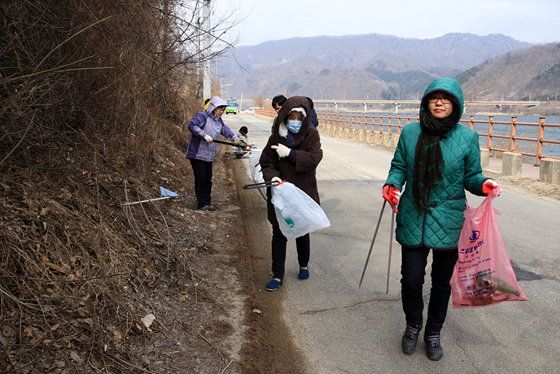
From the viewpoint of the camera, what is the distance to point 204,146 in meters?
7.84

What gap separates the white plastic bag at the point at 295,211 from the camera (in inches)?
180

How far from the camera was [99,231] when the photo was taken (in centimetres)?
426

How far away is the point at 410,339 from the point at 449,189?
3.85 ft

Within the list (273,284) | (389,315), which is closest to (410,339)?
(389,315)

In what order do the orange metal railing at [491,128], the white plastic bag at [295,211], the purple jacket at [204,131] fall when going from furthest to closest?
1. the orange metal railing at [491,128]
2. the purple jacket at [204,131]
3. the white plastic bag at [295,211]

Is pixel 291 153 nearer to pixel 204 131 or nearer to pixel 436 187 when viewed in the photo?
pixel 436 187

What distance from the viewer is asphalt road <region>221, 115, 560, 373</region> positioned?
357 cm

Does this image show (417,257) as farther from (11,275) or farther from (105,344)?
(11,275)

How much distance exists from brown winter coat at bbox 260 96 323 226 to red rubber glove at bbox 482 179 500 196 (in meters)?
1.76

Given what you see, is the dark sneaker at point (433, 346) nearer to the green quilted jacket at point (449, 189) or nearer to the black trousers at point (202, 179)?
the green quilted jacket at point (449, 189)

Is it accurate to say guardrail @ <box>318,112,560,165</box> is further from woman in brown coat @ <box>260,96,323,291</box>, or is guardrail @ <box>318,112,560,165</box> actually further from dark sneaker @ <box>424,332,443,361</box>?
dark sneaker @ <box>424,332,443,361</box>

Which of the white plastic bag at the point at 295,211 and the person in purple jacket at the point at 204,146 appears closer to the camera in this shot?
the white plastic bag at the point at 295,211

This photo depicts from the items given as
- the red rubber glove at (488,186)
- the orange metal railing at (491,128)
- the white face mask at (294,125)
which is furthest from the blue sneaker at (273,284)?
the orange metal railing at (491,128)

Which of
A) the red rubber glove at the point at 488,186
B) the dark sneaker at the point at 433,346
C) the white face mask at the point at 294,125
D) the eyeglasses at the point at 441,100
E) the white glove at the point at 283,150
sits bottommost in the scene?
the dark sneaker at the point at 433,346
